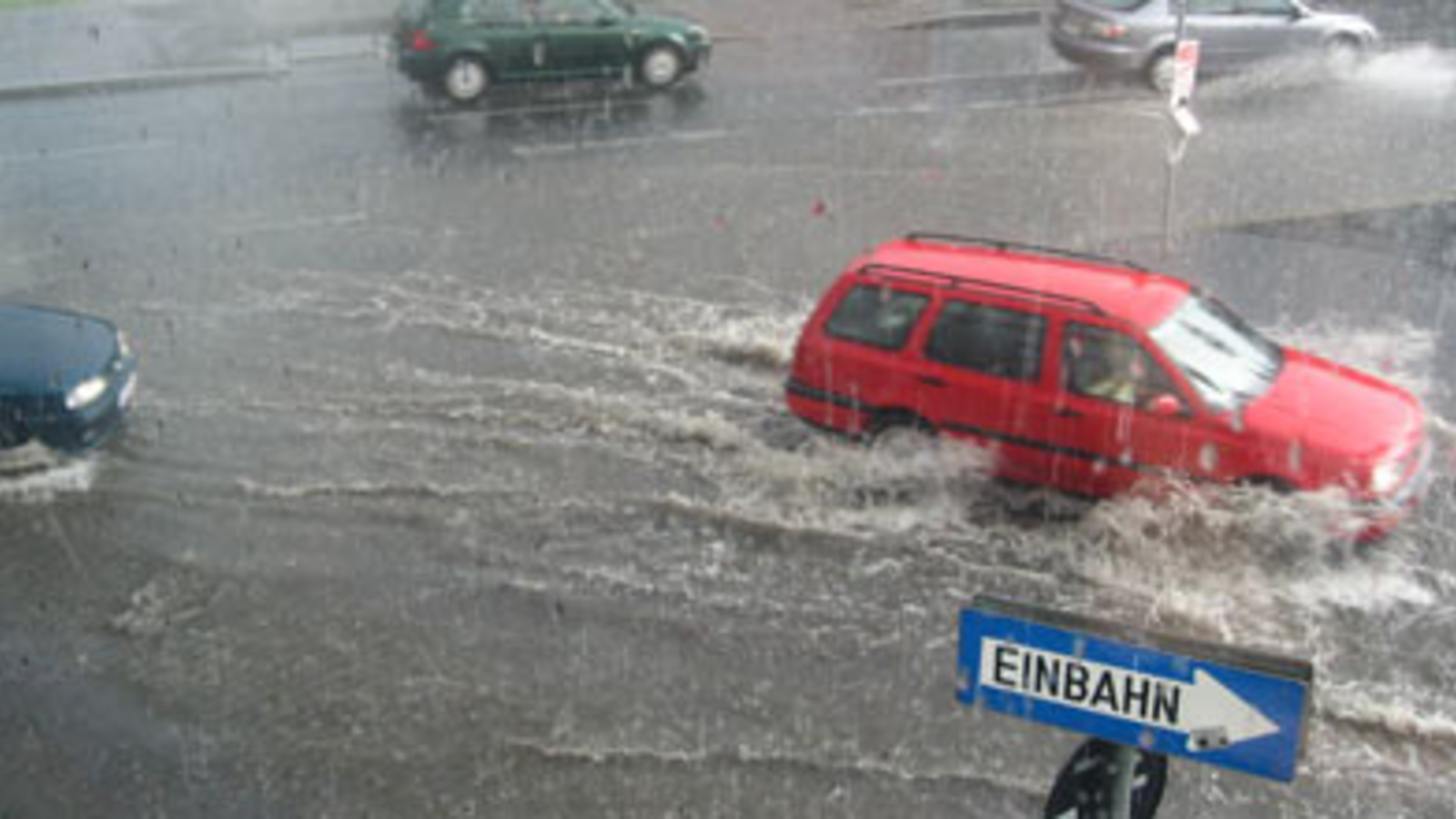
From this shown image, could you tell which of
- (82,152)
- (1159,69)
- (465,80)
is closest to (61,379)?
(82,152)

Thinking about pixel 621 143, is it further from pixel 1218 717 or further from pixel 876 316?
pixel 1218 717

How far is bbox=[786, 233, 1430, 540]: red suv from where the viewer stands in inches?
307

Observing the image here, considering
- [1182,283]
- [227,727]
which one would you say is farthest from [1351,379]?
[227,727]

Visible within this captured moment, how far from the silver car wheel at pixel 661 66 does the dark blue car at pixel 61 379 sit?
950cm

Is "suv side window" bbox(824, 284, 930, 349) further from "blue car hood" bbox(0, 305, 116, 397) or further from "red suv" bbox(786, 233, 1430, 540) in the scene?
"blue car hood" bbox(0, 305, 116, 397)

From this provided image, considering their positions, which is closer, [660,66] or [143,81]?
[660,66]

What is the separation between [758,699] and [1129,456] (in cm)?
275

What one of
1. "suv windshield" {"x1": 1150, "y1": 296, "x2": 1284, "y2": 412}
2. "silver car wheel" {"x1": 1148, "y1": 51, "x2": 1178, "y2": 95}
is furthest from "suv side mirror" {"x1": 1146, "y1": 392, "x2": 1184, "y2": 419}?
"silver car wheel" {"x1": 1148, "y1": 51, "x2": 1178, "y2": 95}

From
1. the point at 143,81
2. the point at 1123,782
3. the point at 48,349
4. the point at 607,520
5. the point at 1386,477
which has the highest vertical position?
the point at 1123,782

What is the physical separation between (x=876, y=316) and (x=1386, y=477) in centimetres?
317

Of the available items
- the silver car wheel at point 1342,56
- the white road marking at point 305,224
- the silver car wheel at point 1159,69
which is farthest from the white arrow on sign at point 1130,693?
the silver car wheel at point 1342,56

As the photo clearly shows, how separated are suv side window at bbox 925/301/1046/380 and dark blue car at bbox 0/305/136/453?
5.68 metres

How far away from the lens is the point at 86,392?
30.5 feet

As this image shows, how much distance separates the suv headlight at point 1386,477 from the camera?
25.1 ft
